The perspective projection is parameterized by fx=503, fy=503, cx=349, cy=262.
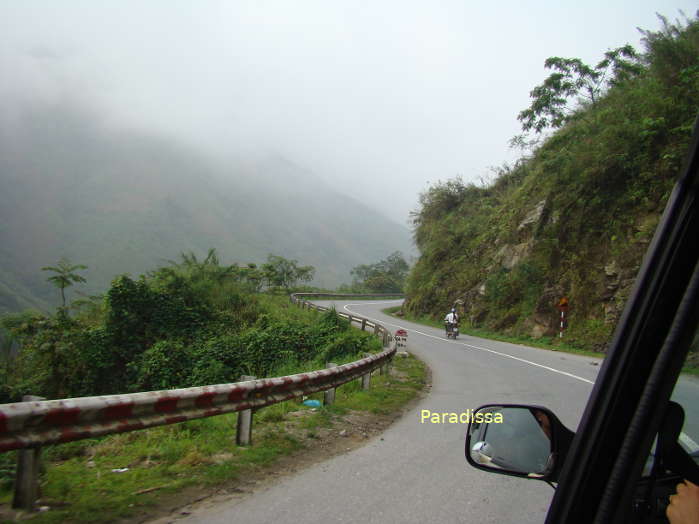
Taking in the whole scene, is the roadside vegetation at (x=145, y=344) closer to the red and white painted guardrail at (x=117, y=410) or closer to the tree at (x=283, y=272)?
the red and white painted guardrail at (x=117, y=410)

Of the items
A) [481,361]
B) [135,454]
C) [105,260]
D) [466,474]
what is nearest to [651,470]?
[466,474]

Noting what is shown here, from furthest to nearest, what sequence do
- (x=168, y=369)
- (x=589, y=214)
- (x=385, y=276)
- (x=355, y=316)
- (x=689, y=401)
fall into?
1. (x=385, y=276)
2. (x=589, y=214)
3. (x=355, y=316)
4. (x=168, y=369)
5. (x=689, y=401)

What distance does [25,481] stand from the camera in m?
3.65

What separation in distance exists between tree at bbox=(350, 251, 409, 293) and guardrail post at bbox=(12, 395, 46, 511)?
63.5 m

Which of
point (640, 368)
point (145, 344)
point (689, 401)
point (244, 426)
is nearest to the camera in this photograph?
point (640, 368)

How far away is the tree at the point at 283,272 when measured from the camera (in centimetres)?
5284

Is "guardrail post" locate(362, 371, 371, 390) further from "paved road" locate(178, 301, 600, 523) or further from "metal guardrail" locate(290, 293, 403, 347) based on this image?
"metal guardrail" locate(290, 293, 403, 347)

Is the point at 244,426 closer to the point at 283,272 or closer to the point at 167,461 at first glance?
the point at 167,461

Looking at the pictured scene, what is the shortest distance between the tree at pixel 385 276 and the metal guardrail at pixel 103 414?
61.5 meters

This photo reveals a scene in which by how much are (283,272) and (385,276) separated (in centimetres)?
2122

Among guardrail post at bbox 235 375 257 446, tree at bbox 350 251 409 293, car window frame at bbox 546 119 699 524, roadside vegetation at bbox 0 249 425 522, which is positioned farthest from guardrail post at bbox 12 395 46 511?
tree at bbox 350 251 409 293

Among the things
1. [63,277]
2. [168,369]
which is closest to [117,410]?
[168,369]

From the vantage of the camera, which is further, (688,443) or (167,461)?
(167,461)

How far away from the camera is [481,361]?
1509cm
